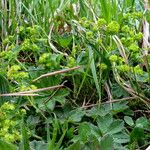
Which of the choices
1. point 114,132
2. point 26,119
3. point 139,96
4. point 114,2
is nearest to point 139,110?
point 139,96

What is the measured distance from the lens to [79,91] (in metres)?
1.50

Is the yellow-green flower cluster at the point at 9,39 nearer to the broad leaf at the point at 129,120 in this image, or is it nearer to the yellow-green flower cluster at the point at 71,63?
the yellow-green flower cluster at the point at 71,63

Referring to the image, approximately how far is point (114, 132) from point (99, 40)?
0.34m

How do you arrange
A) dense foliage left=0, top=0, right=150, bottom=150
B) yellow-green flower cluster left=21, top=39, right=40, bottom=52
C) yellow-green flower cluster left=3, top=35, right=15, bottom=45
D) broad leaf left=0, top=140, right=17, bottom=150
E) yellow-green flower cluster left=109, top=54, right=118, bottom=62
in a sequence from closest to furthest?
broad leaf left=0, top=140, right=17, bottom=150 → dense foliage left=0, top=0, right=150, bottom=150 → yellow-green flower cluster left=109, top=54, right=118, bottom=62 → yellow-green flower cluster left=21, top=39, right=40, bottom=52 → yellow-green flower cluster left=3, top=35, right=15, bottom=45

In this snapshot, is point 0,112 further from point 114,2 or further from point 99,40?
point 114,2

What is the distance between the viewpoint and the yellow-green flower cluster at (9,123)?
1185 mm

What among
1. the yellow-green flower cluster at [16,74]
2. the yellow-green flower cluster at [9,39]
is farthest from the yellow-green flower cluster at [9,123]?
the yellow-green flower cluster at [9,39]

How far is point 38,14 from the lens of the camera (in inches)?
80.1

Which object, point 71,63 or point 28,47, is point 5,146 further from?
point 28,47

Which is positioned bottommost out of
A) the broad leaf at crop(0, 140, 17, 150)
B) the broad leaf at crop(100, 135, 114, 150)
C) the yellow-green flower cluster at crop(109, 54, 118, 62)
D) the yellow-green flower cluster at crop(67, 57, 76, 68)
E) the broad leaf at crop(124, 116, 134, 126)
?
the broad leaf at crop(124, 116, 134, 126)

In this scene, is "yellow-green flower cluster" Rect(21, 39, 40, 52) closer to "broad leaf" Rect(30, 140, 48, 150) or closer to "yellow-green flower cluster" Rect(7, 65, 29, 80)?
"yellow-green flower cluster" Rect(7, 65, 29, 80)

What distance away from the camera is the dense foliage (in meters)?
1.30

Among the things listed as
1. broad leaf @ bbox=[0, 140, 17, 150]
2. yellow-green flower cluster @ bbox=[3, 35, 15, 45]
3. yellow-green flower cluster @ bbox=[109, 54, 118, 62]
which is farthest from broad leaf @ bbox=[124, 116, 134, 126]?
yellow-green flower cluster @ bbox=[3, 35, 15, 45]

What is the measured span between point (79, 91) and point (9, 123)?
A: 34 centimetres
